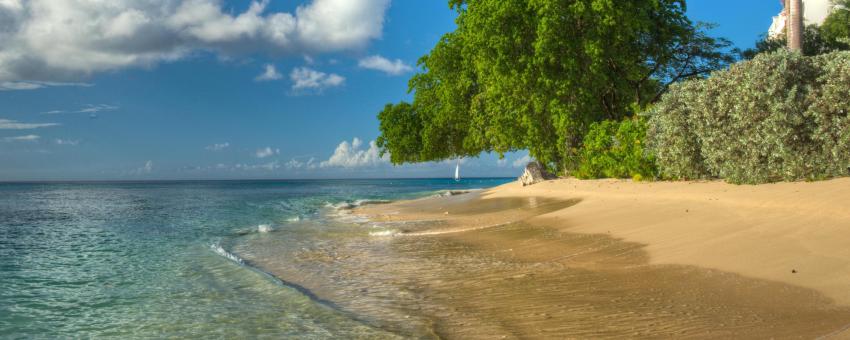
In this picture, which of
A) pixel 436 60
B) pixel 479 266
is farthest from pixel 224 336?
pixel 436 60

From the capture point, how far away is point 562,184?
26156 millimetres

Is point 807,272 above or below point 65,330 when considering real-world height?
above

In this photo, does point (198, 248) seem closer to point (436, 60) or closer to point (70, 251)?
point (70, 251)

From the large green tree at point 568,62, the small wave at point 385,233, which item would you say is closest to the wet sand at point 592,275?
the small wave at point 385,233

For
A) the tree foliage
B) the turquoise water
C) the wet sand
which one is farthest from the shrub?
the tree foliage

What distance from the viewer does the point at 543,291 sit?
7320 mm

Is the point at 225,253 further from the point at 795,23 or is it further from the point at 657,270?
the point at 795,23

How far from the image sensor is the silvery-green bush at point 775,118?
12820 mm

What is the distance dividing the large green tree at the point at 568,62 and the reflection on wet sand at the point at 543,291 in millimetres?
13846

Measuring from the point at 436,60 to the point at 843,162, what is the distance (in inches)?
1082

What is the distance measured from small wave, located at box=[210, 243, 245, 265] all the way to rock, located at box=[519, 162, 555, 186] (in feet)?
65.5

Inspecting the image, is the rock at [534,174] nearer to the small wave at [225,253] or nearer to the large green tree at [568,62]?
the large green tree at [568,62]

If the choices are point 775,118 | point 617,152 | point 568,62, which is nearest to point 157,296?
point 775,118

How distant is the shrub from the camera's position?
66.6ft
